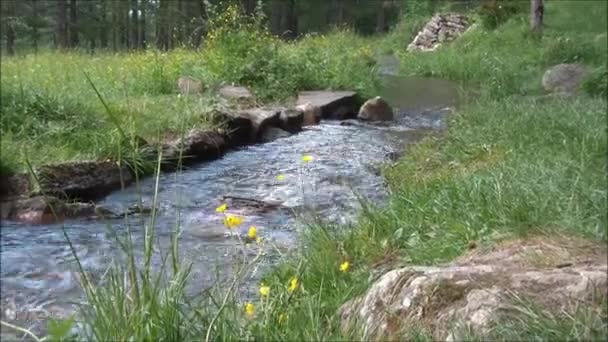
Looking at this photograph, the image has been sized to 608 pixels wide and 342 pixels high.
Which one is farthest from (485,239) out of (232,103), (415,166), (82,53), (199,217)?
(232,103)

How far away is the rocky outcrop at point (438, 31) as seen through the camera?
16891 mm

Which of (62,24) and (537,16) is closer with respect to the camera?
(62,24)

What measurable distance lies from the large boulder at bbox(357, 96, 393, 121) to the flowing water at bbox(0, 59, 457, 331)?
1.66 feet

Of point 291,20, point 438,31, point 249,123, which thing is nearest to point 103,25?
point 249,123

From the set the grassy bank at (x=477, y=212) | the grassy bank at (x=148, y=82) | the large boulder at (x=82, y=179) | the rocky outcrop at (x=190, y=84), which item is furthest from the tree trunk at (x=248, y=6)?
the large boulder at (x=82, y=179)

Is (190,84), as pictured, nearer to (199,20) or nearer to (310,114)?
(310,114)

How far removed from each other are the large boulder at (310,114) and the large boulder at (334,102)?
0.28 feet

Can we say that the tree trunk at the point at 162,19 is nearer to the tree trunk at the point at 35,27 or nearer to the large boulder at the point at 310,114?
the tree trunk at the point at 35,27

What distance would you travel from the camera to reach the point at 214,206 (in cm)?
395

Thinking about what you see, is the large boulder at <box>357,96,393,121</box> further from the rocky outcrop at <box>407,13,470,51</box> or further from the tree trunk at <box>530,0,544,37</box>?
the rocky outcrop at <box>407,13,470,51</box>

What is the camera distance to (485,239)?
8.07 feet

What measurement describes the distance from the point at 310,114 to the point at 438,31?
10.7 m

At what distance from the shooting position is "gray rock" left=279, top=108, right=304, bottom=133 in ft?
22.4

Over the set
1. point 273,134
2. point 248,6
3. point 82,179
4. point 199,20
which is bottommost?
point 273,134
